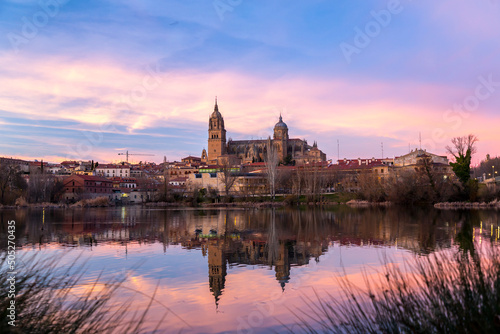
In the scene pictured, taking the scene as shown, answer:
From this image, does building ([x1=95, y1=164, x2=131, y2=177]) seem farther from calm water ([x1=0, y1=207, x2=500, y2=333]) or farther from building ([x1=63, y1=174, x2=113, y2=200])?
calm water ([x1=0, y1=207, x2=500, y2=333])

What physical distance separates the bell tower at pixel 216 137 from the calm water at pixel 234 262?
412 feet

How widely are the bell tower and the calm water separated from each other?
125521 millimetres

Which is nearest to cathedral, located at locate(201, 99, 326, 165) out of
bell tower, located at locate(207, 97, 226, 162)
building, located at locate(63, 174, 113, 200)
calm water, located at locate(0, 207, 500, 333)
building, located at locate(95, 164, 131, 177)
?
bell tower, located at locate(207, 97, 226, 162)

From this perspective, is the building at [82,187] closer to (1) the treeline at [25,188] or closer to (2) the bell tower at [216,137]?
(1) the treeline at [25,188]

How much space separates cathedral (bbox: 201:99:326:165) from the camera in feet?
475

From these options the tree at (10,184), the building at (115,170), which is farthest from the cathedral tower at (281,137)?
the tree at (10,184)

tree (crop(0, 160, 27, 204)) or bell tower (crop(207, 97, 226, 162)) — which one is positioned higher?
bell tower (crop(207, 97, 226, 162))

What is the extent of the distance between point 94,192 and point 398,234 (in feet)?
245

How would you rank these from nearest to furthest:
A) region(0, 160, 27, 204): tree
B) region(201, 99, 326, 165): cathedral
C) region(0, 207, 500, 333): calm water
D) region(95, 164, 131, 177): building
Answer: region(0, 207, 500, 333): calm water < region(0, 160, 27, 204): tree < region(201, 99, 326, 165): cathedral < region(95, 164, 131, 177): building

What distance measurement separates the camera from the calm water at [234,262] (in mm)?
9789

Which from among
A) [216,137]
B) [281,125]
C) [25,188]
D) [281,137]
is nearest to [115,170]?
[216,137]

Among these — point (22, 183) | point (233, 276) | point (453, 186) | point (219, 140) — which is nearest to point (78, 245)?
point (233, 276)

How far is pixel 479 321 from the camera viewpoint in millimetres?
4691

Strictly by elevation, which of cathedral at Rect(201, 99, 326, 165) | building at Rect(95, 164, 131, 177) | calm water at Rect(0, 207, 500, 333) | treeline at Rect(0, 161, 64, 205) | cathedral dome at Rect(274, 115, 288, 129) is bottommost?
calm water at Rect(0, 207, 500, 333)
